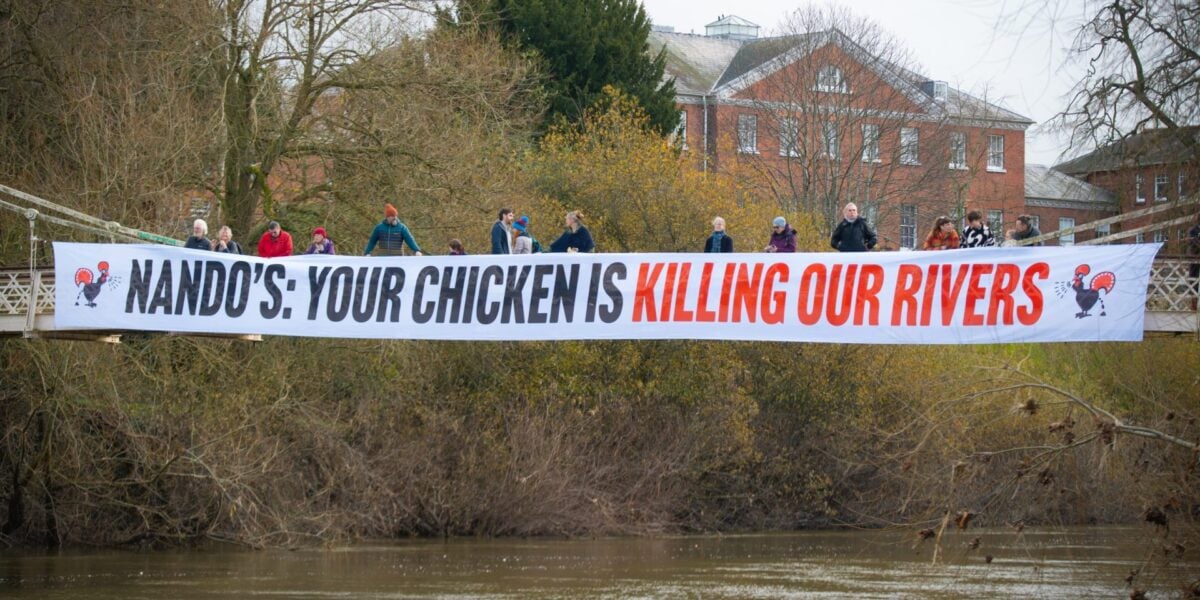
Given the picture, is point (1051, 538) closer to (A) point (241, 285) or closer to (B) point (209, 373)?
(B) point (209, 373)

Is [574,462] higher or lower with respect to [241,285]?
lower

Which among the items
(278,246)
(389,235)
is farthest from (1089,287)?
(278,246)

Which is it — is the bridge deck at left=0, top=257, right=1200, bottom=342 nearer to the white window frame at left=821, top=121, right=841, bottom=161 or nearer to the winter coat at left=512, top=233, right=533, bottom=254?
the winter coat at left=512, top=233, right=533, bottom=254

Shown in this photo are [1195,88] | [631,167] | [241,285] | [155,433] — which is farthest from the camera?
[631,167]

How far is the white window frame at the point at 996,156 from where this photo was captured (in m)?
65.4

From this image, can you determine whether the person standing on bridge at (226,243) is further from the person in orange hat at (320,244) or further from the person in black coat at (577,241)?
the person in black coat at (577,241)

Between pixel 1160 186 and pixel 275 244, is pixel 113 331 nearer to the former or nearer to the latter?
pixel 275 244

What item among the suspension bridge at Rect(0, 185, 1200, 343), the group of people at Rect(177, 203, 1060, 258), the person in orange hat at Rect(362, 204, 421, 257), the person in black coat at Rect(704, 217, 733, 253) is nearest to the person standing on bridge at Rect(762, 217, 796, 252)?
the group of people at Rect(177, 203, 1060, 258)

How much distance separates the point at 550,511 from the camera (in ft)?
126

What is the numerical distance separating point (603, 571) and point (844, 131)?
30510mm

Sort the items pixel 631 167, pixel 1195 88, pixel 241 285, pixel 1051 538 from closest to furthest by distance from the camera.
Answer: pixel 1195 88
pixel 241 285
pixel 1051 538
pixel 631 167

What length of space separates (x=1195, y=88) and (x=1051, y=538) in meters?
20.7

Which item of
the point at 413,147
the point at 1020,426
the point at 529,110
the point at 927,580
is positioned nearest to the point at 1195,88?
the point at 927,580

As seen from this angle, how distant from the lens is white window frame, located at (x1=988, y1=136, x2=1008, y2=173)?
65.4 meters
